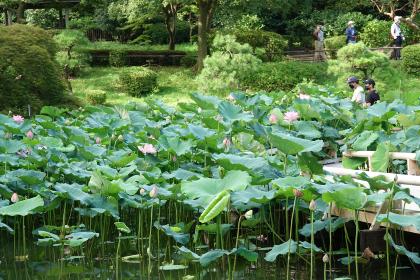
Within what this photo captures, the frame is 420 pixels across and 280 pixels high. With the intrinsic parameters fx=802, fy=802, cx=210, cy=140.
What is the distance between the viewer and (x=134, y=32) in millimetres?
28094

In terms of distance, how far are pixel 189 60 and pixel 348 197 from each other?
61.7ft

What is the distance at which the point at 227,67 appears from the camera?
17.1 m

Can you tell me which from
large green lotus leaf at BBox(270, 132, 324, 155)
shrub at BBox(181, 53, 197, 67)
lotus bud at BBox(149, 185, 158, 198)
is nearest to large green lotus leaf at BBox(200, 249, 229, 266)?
lotus bud at BBox(149, 185, 158, 198)

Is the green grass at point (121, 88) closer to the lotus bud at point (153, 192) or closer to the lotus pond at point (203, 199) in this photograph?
the lotus pond at point (203, 199)

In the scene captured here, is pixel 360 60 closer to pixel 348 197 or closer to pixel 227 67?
pixel 227 67

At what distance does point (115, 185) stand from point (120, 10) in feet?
60.0

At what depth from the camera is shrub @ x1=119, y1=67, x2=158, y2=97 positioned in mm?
19484

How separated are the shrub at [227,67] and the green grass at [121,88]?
1.36 metres

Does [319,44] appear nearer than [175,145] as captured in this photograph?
No

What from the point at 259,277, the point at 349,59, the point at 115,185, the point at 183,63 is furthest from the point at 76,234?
the point at 183,63

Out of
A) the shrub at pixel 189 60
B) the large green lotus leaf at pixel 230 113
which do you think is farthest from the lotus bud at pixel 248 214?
the shrub at pixel 189 60

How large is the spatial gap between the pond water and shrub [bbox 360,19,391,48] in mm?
17991

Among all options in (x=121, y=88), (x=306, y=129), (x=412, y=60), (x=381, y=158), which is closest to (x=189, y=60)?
(x=121, y=88)

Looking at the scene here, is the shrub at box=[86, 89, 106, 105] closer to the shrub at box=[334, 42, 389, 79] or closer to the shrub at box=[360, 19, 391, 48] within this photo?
the shrub at box=[334, 42, 389, 79]
